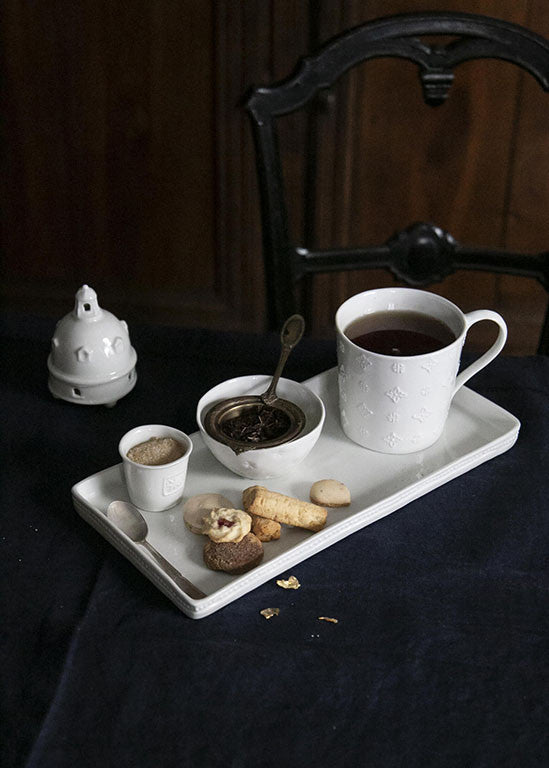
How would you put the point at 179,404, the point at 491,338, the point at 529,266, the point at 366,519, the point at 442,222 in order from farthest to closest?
the point at 491,338 → the point at 442,222 → the point at 529,266 → the point at 179,404 → the point at 366,519

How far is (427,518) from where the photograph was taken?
818mm

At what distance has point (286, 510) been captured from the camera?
77 cm

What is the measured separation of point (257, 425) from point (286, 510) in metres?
0.12

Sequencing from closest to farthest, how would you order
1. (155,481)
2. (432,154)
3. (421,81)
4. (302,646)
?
(302,646)
(155,481)
(421,81)
(432,154)

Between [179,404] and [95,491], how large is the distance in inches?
7.1

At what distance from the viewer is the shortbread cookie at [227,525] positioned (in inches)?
29.1

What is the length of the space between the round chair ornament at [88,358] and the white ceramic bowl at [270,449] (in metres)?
0.13

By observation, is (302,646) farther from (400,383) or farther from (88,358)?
(88,358)

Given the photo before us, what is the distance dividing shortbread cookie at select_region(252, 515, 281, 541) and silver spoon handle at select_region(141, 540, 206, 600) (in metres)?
0.07

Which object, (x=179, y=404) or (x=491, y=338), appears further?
(x=491, y=338)

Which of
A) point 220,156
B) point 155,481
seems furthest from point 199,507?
point 220,156

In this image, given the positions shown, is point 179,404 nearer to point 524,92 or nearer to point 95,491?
point 95,491

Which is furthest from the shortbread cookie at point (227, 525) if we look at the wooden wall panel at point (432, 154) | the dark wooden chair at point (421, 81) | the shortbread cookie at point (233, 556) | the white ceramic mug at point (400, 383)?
the wooden wall panel at point (432, 154)

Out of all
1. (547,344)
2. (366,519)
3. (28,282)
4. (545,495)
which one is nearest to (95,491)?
(366,519)
